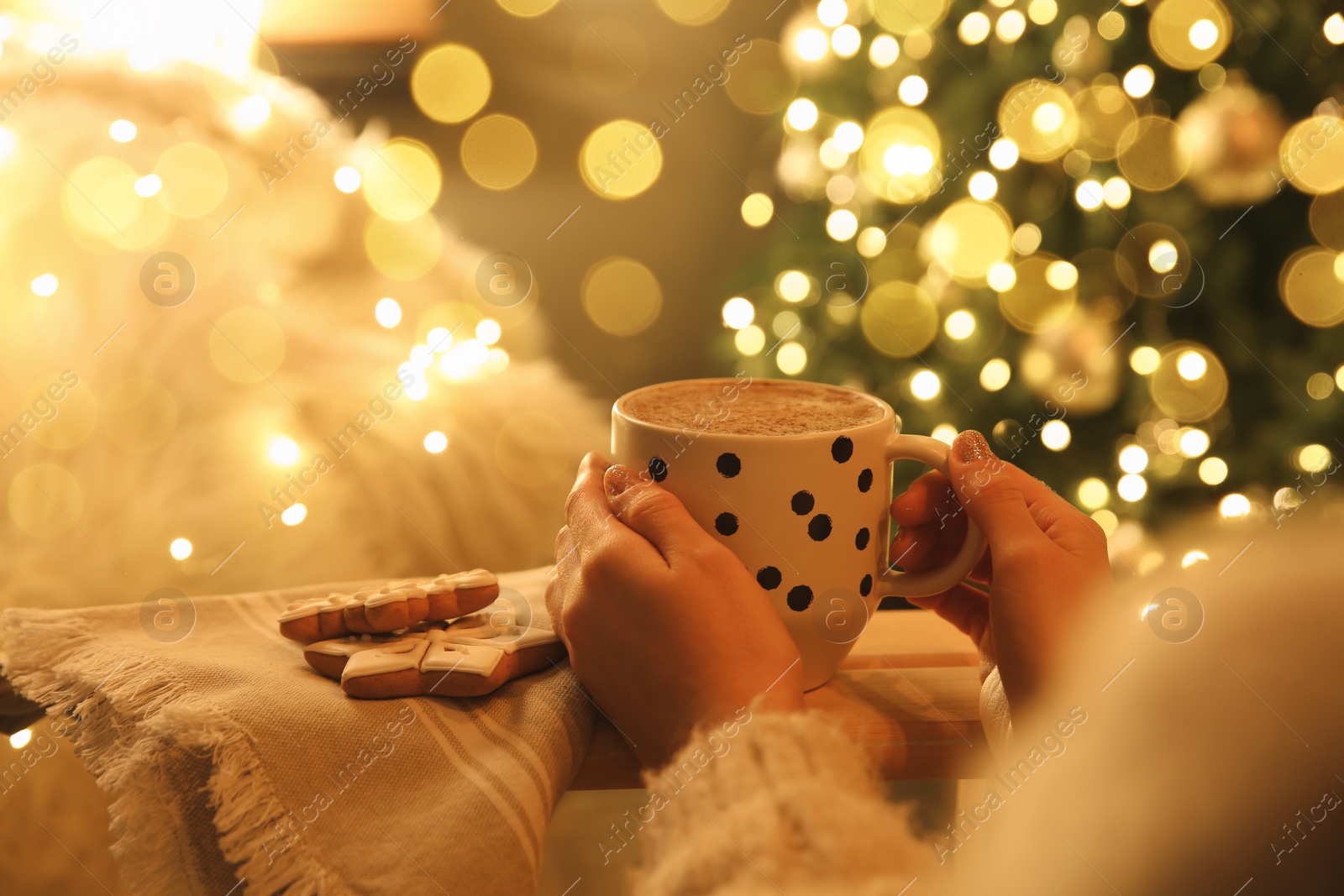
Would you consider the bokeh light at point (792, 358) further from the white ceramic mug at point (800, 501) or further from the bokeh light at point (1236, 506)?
the white ceramic mug at point (800, 501)

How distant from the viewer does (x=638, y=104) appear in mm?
1654

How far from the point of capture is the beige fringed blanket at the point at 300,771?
0.44 meters

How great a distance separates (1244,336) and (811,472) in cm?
99

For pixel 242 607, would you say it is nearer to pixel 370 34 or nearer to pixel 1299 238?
pixel 370 34

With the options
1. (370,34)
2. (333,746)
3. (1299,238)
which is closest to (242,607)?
(333,746)

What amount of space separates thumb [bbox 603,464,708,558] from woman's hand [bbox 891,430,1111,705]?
0.19 m

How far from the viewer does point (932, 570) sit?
598 mm

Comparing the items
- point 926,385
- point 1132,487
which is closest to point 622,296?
point 926,385

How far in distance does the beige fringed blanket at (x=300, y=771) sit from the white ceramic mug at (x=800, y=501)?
0.16 meters

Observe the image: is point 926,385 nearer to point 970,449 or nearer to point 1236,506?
point 1236,506

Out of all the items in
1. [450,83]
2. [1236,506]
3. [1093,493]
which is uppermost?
[450,83]

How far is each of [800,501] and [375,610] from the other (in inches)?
12.1

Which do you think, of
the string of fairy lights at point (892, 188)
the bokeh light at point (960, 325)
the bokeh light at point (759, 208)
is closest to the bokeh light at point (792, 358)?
the string of fairy lights at point (892, 188)

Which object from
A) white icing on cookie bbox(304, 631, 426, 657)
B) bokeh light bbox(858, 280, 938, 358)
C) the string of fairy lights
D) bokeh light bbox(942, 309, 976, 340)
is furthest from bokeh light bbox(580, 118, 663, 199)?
white icing on cookie bbox(304, 631, 426, 657)
